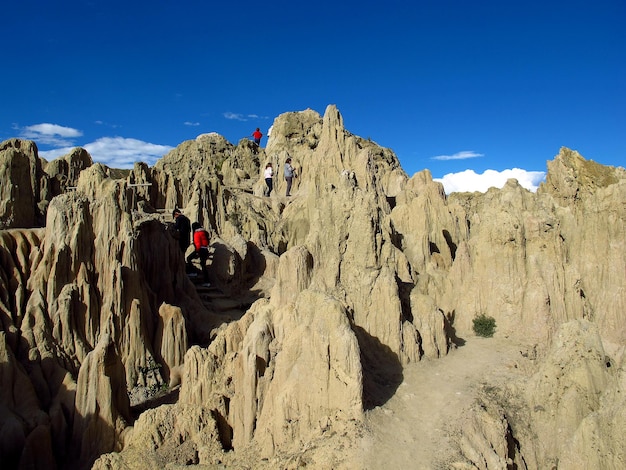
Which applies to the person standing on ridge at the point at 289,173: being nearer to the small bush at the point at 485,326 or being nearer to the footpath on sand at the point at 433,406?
the small bush at the point at 485,326

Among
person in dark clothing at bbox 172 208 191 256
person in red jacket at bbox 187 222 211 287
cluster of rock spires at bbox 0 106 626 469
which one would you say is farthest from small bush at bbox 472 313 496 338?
person in dark clothing at bbox 172 208 191 256

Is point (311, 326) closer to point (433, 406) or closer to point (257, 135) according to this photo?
point (433, 406)

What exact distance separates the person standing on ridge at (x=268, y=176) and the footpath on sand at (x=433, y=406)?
954 inches

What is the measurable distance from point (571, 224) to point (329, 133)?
785 inches

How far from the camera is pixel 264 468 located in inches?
423

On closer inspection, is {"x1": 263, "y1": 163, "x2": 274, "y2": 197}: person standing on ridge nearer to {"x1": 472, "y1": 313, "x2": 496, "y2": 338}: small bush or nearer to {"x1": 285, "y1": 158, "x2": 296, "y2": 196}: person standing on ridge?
{"x1": 285, "y1": 158, "x2": 296, "y2": 196}: person standing on ridge

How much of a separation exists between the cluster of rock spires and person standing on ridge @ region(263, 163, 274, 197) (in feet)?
45.7

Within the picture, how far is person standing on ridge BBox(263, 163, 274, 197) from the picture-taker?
3766 centimetres

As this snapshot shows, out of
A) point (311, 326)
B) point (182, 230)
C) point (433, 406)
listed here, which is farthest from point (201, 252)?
point (433, 406)

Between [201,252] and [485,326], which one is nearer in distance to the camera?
[485,326]

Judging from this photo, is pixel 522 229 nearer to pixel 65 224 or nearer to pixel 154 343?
pixel 154 343

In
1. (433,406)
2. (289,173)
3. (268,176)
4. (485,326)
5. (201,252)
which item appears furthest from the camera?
(268,176)

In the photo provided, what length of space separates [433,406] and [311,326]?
337 centimetres

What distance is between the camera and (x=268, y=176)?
37719mm
